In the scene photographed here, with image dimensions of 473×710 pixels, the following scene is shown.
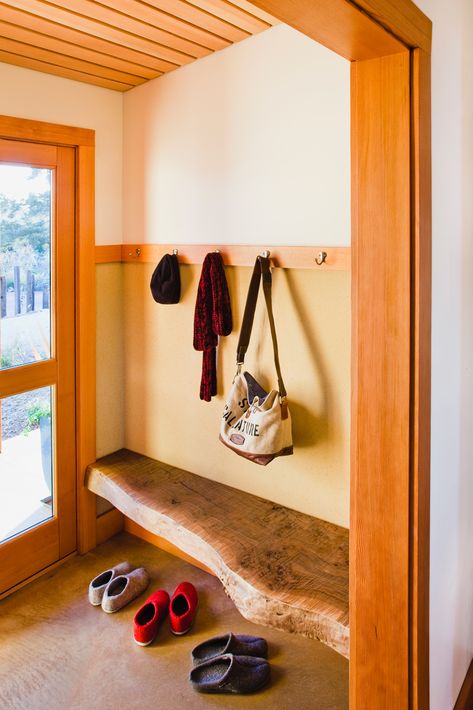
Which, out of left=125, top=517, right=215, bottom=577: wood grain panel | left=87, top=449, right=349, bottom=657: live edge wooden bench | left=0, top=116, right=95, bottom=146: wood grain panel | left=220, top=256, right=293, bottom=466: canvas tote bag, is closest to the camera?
left=87, top=449, right=349, bottom=657: live edge wooden bench

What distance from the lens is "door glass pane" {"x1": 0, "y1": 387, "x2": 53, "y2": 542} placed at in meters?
2.34

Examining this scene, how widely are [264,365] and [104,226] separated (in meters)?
1.09

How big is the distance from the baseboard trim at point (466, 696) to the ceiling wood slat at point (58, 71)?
2.74m

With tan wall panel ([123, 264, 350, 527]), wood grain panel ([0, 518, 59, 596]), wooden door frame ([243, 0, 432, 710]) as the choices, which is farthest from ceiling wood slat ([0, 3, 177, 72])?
wood grain panel ([0, 518, 59, 596])

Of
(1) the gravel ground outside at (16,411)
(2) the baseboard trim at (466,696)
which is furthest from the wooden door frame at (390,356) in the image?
(1) the gravel ground outside at (16,411)

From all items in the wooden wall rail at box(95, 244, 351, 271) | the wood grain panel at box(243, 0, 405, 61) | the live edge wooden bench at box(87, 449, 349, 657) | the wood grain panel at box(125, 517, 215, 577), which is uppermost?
the wood grain panel at box(243, 0, 405, 61)

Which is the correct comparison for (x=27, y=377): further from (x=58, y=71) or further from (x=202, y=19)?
(x=202, y=19)

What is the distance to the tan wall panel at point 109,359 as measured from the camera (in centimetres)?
263

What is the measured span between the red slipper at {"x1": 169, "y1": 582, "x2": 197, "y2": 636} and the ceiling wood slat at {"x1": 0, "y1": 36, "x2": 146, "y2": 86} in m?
2.22

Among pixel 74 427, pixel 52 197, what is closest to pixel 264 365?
pixel 74 427

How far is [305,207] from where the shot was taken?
6.37 ft

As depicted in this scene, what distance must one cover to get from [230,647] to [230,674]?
0.42 feet

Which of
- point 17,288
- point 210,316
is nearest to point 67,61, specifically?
point 17,288

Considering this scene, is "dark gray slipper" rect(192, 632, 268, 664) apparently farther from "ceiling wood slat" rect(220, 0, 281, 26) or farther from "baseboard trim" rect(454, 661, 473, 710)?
"ceiling wood slat" rect(220, 0, 281, 26)
